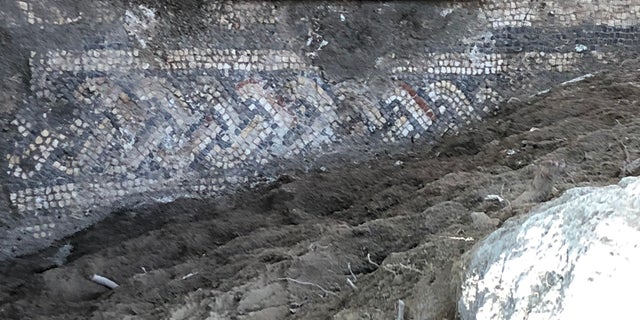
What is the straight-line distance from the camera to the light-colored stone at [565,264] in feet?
7.39

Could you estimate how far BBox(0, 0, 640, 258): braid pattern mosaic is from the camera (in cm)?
549

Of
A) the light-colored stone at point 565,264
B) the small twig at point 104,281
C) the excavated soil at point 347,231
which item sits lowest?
the small twig at point 104,281

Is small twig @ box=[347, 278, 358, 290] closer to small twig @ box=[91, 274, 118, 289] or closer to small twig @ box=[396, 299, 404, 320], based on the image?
small twig @ box=[396, 299, 404, 320]

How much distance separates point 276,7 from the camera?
587cm

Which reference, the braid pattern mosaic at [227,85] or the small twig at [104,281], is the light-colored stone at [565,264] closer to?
the small twig at [104,281]

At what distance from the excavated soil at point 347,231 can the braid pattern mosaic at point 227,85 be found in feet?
0.78

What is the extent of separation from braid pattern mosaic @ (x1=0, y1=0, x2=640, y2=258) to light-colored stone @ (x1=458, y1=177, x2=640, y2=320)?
10.9 ft

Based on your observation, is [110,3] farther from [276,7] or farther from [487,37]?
[487,37]

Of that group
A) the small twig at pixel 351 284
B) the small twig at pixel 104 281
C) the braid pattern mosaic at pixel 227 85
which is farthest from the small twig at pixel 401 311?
the braid pattern mosaic at pixel 227 85

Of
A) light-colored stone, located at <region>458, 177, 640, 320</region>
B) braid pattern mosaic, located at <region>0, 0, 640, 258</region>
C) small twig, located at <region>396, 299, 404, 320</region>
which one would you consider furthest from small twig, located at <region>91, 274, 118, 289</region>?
light-colored stone, located at <region>458, 177, 640, 320</region>

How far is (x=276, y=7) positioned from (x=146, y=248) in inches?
96.8

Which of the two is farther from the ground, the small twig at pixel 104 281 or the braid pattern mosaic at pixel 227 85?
the braid pattern mosaic at pixel 227 85

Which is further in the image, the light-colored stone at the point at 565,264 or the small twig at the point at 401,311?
the small twig at the point at 401,311

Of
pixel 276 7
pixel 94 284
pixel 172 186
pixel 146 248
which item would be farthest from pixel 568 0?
pixel 94 284
